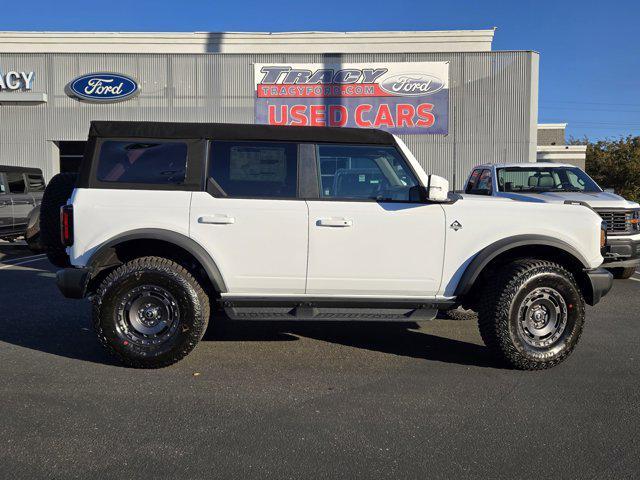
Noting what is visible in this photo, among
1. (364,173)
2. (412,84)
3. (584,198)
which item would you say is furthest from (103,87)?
(364,173)

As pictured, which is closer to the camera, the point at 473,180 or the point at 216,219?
the point at 216,219

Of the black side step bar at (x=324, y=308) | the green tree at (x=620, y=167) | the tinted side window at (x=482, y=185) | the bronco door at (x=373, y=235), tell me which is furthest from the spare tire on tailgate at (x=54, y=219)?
the green tree at (x=620, y=167)

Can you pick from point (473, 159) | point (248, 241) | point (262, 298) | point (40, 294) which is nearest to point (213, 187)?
point (248, 241)

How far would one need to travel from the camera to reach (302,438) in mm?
3328

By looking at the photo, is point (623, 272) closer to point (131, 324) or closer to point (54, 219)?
point (131, 324)

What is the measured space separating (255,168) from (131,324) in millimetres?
1604

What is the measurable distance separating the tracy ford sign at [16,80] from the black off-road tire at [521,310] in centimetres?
2185

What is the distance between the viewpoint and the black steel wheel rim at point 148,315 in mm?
A: 4477

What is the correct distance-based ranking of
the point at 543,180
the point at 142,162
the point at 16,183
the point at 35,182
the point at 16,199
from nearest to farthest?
the point at 142,162 → the point at 543,180 → the point at 16,199 → the point at 16,183 → the point at 35,182

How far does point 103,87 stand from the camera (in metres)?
21.4

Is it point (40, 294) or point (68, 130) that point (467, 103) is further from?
point (40, 294)

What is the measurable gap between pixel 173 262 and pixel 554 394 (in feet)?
10.1

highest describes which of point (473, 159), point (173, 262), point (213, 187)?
point (473, 159)

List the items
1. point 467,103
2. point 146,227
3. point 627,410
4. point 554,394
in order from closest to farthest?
point 627,410 → point 554,394 → point 146,227 → point 467,103
